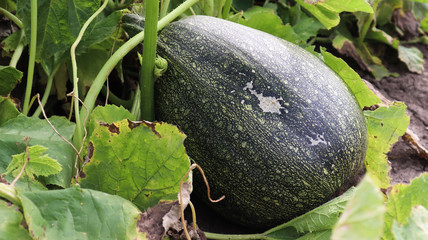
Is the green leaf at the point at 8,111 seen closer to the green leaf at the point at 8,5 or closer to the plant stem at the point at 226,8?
the green leaf at the point at 8,5

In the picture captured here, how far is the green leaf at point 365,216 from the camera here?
670 millimetres

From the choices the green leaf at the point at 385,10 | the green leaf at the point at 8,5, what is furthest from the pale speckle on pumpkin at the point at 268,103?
the green leaf at the point at 385,10

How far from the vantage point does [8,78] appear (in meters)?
1.53

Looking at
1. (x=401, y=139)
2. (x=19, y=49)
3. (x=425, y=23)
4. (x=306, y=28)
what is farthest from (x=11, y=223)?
(x=425, y=23)

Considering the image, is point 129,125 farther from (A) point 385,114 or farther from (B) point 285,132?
(A) point 385,114

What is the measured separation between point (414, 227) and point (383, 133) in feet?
2.96

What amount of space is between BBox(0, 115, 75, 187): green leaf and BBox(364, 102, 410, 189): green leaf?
3.73ft

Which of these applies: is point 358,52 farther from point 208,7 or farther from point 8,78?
point 8,78

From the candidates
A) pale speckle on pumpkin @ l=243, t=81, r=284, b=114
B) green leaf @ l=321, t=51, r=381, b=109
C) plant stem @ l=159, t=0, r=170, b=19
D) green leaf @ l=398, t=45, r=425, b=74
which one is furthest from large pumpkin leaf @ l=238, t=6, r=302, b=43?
green leaf @ l=398, t=45, r=425, b=74

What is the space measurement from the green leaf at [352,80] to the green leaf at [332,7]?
0.18m

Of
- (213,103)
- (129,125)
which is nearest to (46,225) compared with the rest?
(129,125)

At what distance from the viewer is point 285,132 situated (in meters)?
1.41

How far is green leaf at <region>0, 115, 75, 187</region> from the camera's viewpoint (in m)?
1.32

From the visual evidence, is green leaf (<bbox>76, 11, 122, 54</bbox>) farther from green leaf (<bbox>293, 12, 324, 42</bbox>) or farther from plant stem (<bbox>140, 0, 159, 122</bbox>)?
green leaf (<bbox>293, 12, 324, 42</bbox>)
